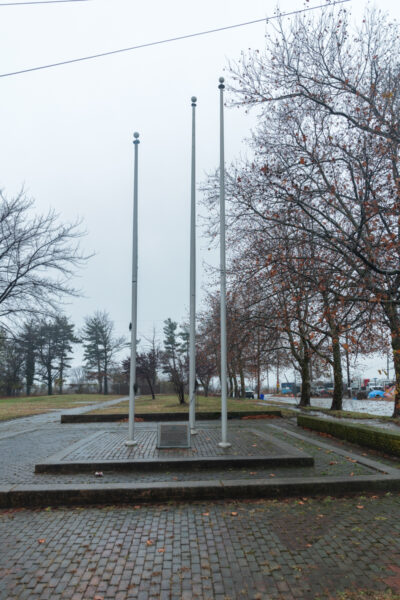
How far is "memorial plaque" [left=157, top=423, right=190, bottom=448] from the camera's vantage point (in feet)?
31.4

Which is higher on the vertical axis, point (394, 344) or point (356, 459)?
point (394, 344)

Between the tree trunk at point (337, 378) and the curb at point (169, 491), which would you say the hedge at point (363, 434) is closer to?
the curb at point (169, 491)

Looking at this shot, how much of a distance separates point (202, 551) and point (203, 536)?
0.41 metres

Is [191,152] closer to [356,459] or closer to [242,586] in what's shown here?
[356,459]

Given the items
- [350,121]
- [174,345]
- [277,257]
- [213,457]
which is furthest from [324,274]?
[174,345]

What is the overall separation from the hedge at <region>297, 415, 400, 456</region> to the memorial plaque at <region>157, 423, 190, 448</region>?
4.42m

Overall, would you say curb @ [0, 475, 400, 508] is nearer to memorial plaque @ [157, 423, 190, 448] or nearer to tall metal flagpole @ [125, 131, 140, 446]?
memorial plaque @ [157, 423, 190, 448]

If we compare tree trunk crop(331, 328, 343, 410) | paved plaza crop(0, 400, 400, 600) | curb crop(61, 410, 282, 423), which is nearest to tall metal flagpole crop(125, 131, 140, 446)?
paved plaza crop(0, 400, 400, 600)

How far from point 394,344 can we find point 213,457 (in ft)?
37.6

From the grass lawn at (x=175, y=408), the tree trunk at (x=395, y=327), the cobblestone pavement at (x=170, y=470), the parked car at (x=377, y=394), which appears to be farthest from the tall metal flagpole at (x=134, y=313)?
the parked car at (x=377, y=394)

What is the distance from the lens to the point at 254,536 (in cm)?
496

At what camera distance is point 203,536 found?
4.98 m

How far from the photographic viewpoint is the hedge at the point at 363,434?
951 cm

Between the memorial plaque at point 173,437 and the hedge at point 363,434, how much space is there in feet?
14.5
